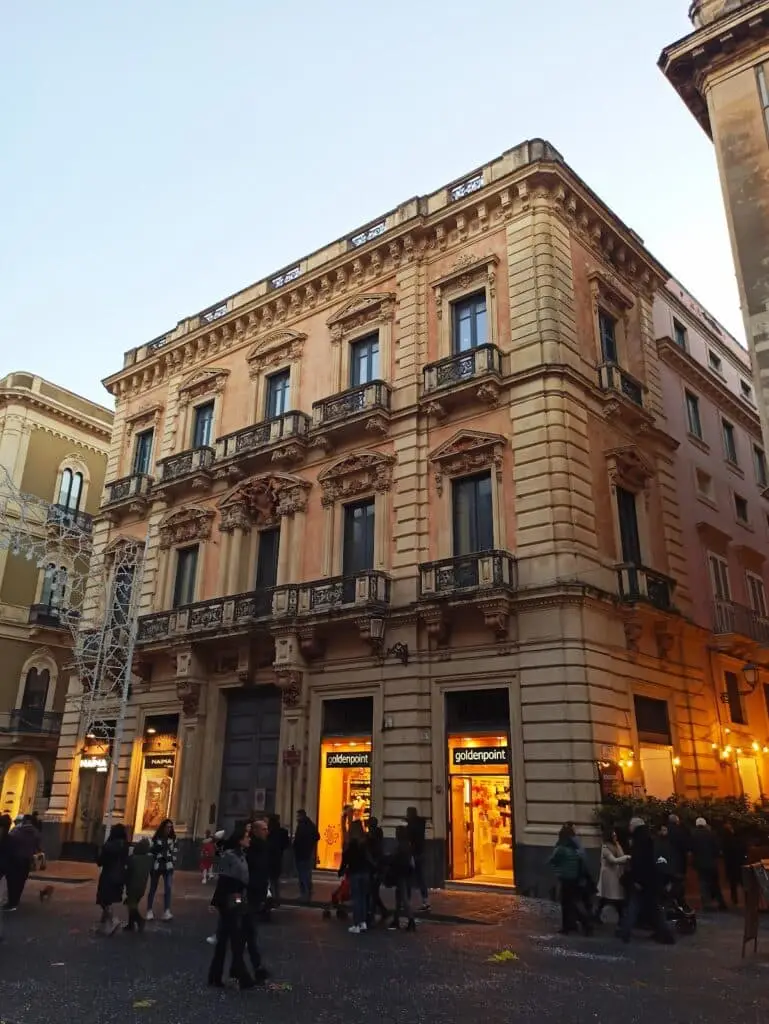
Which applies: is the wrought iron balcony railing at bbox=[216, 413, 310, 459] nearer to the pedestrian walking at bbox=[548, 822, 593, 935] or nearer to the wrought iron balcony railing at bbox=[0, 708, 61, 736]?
the pedestrian walking at bbox=[548, 822, 593, 935]

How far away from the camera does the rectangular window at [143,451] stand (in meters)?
30.1

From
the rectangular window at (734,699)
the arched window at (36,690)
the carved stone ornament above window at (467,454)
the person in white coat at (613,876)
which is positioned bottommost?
the person in white coat at (613,876)

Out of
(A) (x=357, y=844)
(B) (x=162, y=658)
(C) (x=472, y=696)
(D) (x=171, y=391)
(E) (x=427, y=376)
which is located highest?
(D) (x=171, y=391)

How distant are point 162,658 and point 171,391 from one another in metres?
10.3

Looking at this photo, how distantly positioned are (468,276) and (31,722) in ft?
84.3

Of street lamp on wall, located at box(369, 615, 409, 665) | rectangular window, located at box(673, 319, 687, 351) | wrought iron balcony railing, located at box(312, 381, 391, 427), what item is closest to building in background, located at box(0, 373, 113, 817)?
wrought iron balcony railing, located at box(312, 381, 391, 427)

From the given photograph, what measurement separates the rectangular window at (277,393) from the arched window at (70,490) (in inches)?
637

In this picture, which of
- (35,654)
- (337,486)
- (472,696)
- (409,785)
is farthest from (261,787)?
(35,654)

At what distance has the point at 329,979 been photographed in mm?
8820

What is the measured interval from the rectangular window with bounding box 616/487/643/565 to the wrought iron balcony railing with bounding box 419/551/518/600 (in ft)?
12.8

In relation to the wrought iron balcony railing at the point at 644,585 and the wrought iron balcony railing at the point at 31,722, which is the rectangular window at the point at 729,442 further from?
the wrought iron balcony railing at the point at 31,722

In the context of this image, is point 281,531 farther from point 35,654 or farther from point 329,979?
point 35,654

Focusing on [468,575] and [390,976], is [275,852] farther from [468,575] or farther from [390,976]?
[468,575]

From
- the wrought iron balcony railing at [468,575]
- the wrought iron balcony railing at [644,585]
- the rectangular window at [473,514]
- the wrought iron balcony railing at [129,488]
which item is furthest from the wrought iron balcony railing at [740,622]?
the wrought iron balcony railing at [129,488]
